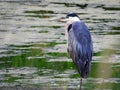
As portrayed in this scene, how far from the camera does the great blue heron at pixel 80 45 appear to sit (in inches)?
327

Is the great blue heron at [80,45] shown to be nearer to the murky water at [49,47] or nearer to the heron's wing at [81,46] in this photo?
the heron's wing at [81,46]

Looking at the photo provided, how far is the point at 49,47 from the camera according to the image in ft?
40.1

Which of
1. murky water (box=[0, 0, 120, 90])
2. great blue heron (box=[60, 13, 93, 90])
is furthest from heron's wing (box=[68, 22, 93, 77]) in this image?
murky water (box=[0, 0, 120, 90])

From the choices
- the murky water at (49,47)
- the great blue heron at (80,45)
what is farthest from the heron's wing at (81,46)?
the murky water at (49,47)

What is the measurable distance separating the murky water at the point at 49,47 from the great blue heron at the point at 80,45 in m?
0.36

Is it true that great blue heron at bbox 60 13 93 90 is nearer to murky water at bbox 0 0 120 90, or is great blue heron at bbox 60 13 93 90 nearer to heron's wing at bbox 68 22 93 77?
heron's wing at bbox 68 22 93 77

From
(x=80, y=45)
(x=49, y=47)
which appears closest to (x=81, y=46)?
(x=80, y=45)

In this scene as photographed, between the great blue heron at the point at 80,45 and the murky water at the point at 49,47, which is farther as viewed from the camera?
the murky water at the point at 49,47

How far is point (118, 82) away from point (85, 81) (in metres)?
0.51

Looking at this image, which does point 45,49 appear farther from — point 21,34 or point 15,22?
point 15,22

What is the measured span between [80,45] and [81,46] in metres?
0.05

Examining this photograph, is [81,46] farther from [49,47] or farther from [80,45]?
[49,47]

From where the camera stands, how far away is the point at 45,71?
383 inches

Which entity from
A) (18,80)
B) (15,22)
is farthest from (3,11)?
(18,80)
